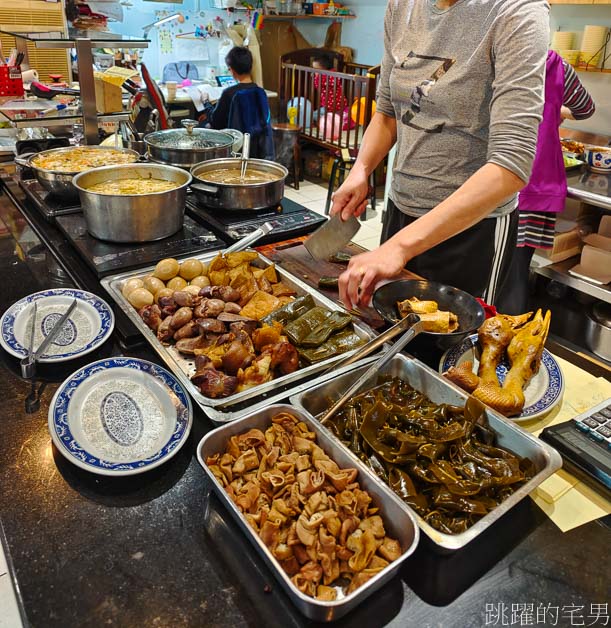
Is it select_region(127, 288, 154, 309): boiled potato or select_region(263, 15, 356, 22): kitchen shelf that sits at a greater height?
select_region(263, 15, 356, 22): kitchen shelf

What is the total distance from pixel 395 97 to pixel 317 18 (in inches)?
258

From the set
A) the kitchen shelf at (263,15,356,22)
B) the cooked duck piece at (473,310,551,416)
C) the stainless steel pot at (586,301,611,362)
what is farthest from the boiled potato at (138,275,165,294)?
the kitchen shelf at (263,15,356,22)

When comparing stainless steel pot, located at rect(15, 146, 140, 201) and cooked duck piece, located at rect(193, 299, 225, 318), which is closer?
cooked duck piece, located at rect(193, 299, 225, 318)

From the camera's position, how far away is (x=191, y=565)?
0.88m

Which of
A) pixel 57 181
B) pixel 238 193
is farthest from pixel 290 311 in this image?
pixel 57 181

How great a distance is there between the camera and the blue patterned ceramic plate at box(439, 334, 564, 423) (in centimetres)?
119

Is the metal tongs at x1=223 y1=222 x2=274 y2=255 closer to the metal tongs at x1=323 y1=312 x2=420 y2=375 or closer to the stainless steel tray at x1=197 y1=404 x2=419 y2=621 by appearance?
the metal tongs at x1=323 y1=312 x2=420 y2=375

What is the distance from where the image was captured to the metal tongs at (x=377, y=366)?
113 cm

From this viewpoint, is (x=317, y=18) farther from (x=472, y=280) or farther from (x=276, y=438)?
(x=276, y=438)

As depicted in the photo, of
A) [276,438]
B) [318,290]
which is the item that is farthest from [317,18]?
[276,438]

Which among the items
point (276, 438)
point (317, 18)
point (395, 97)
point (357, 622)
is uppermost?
point (317, 18)

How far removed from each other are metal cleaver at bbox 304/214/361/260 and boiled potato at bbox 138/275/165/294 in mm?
464

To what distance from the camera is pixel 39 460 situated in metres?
1.08

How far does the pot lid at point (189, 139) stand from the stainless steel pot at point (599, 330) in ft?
8.56
